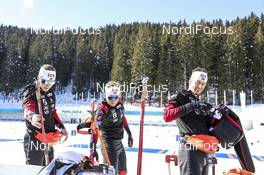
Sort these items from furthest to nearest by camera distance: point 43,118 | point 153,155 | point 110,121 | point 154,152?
point 154,152
point 153,155
point 110,121
point 43,118

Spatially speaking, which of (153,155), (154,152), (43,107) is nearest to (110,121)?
(43,107)

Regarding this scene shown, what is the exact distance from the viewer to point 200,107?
3846 millimetres

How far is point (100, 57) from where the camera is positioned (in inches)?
1816

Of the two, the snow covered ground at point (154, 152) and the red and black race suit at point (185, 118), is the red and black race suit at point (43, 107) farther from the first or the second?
the snow covered ground at point (154, 152)

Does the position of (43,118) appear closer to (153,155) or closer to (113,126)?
(113,126)

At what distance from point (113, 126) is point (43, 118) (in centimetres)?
117

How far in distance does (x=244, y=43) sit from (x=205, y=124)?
38.9m

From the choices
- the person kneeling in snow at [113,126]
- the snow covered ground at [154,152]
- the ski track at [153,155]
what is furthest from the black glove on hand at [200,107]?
Answer: the snow covered ground at [154,152]

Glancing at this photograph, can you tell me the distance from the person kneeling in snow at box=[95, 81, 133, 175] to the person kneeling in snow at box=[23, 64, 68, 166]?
0.69m

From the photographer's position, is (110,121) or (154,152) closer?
(110,121)

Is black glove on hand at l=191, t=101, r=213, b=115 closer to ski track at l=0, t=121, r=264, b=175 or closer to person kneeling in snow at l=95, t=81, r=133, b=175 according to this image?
person kneeling in snow at l=95, t=81, r=133, b=175

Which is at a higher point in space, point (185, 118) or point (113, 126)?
point (185, 118)

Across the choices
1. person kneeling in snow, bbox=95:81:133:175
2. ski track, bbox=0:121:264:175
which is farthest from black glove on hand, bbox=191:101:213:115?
A: ski track, bbox=0:121:264:175

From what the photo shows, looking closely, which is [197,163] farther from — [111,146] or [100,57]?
[100,57]
